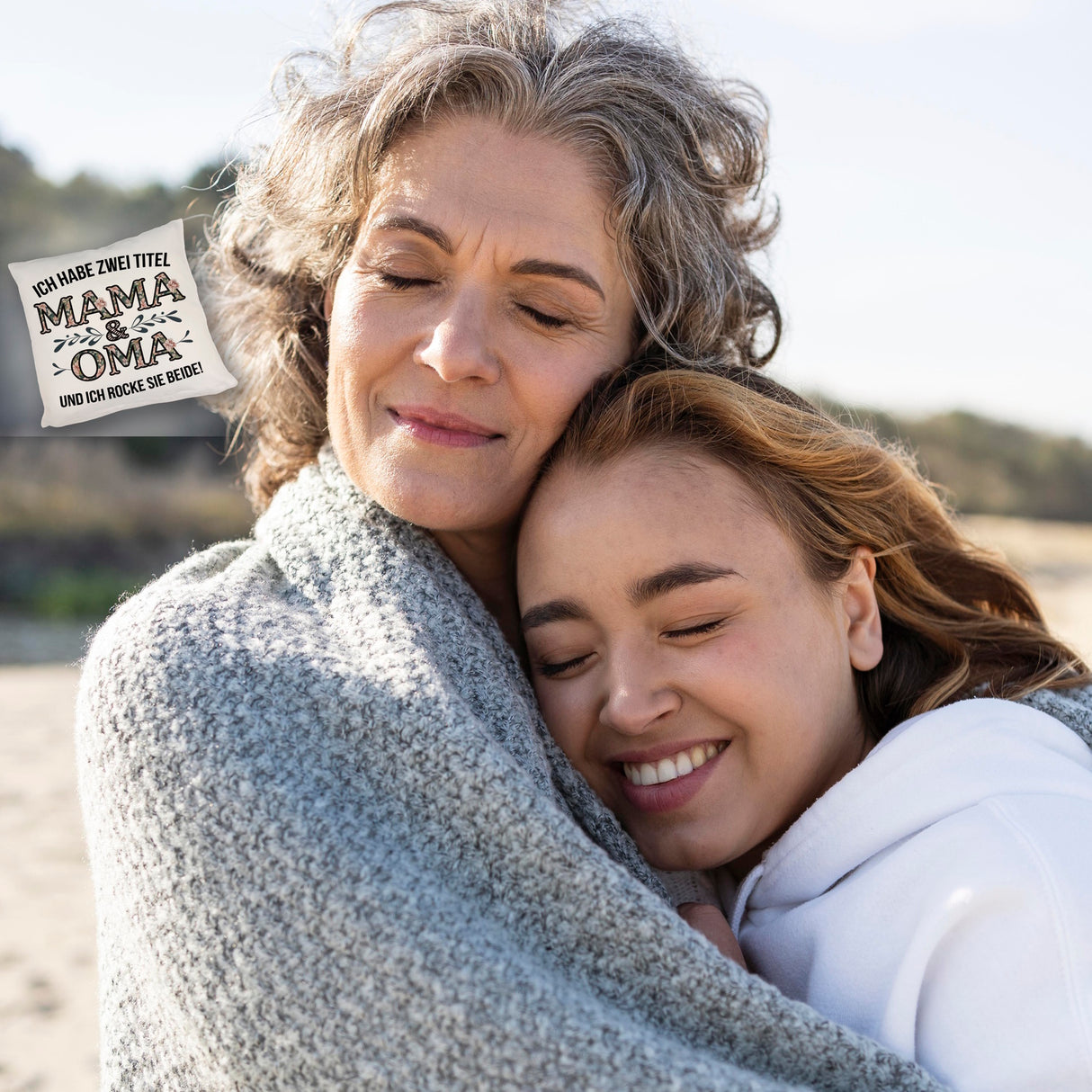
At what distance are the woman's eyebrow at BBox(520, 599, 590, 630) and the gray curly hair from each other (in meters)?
0.58

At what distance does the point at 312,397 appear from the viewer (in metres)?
2.58

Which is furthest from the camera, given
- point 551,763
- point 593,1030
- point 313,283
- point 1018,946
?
point 313,283

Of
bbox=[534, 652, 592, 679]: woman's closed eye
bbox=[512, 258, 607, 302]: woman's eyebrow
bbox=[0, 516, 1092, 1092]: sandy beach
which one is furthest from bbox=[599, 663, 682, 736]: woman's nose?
bbox=[0, 516, 1092, 1092]: sandy beach

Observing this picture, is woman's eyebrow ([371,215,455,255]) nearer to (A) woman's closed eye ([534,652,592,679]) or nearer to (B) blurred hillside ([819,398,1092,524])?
(A) woman's closed eye ([534,652,592,679])

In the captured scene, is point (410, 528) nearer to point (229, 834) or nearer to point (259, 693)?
point (259, 693)

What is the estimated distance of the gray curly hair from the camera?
218cm

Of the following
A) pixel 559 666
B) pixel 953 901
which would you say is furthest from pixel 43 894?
pixel 953 901

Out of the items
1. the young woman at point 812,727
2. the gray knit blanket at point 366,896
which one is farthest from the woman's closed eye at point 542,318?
the gray knit blanket at point 366,896

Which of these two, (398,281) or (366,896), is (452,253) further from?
(366,896)

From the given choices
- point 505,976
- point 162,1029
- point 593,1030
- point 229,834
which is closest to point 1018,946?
point 593,1030

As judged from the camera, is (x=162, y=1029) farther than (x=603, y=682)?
No

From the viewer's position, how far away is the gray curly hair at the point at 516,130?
218 centimetres

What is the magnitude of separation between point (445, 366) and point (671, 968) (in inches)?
41.8

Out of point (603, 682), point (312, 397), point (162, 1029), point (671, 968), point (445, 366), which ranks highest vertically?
point (445, 366)
